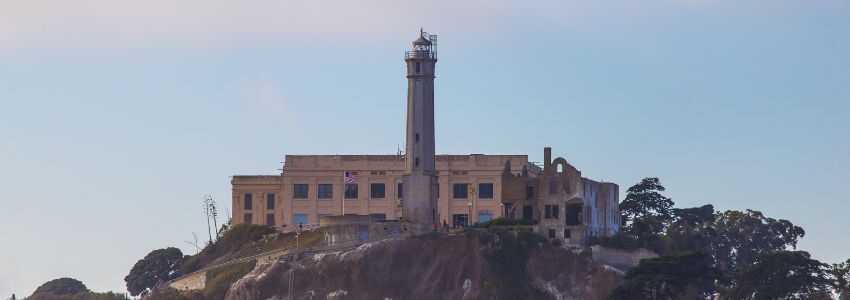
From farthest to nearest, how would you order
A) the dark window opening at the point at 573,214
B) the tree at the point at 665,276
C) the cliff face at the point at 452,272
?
1. the dark window opening at the point at 573,214
2. the cliff face at the point at 452,272
3. the tree at the point at 665,276

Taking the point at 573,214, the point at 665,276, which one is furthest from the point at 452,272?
the point at 665,276

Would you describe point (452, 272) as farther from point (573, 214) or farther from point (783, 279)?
point (783, 279)

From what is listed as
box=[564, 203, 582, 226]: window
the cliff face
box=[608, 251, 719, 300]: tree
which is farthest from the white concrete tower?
box=[608, 251, 719, 300]: tree

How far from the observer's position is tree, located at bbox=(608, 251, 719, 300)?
187000 millimetres

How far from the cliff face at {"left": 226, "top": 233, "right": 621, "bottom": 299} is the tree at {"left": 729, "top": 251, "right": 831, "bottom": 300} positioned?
427 inches

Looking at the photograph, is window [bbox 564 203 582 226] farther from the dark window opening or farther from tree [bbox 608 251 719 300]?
tree [bbox 608 251 719 300]

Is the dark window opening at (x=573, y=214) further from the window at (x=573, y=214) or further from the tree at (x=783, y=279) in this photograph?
the tree at (x=783, y=279)

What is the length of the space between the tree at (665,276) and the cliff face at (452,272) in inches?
240

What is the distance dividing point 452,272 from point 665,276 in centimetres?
1781

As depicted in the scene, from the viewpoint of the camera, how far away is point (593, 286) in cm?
19538

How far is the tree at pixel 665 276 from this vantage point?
187 m

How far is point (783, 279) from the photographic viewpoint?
189 m

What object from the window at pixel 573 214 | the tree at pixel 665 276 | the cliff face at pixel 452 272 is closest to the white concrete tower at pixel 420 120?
the cliff face at pixel 452 272

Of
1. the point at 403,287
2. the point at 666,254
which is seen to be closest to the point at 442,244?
the point at 403,287
